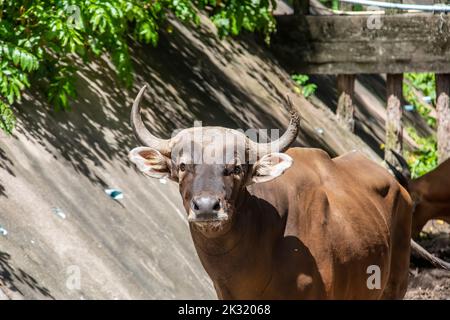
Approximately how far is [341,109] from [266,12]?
2.48 meters

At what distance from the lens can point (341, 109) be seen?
672 inches

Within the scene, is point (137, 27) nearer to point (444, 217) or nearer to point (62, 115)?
point (62, 115)

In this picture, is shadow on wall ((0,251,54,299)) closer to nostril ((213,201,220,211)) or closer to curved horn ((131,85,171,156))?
curved horn ((131,85,171,156))

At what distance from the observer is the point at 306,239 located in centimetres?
862

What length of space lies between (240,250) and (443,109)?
8590 millimetres

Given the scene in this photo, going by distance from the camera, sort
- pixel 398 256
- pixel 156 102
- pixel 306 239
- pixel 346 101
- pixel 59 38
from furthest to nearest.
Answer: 1. pixel 346 101
2. pixel 156 102
3. pixel 59 38
4. pixel 398 256
5. pixel 306 239

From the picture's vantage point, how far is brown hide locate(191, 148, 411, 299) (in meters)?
8.38

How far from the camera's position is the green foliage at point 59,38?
1094 centimetres

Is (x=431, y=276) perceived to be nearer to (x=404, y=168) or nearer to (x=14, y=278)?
(x=404, y=168)

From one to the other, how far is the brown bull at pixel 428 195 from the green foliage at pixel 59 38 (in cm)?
391

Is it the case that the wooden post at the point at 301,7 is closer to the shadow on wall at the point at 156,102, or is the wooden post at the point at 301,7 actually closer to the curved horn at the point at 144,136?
the shadow on wall at the point at 156,102

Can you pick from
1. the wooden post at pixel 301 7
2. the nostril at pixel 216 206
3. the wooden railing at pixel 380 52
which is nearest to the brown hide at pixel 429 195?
the wooden railing at pixel 380 52

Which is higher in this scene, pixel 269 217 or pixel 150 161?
pixel 150 161

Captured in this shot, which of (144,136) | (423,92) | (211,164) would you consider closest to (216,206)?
(211,164)
